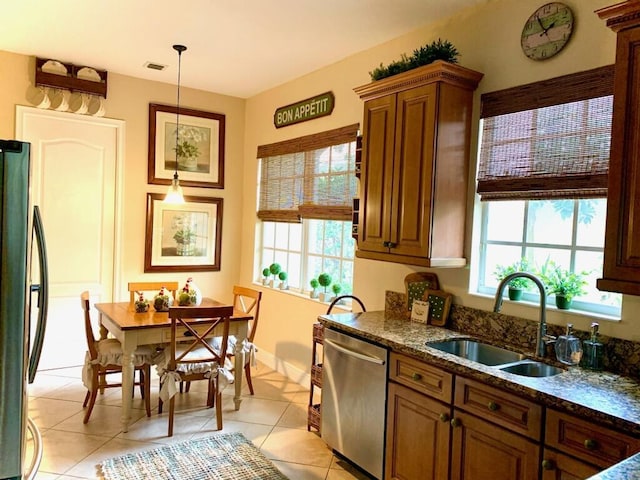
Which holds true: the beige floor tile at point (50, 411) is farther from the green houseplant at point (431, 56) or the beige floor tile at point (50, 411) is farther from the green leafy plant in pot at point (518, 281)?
the green houseplant at point (431, 56)

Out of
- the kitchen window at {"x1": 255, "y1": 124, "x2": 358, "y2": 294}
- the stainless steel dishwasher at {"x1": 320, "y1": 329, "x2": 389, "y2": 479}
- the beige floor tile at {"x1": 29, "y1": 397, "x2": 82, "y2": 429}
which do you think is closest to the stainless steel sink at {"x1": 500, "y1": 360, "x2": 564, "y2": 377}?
the stainless steel dishwasher at {"x1": 320, "y1": 329, "x2": 389, "y2": 479}

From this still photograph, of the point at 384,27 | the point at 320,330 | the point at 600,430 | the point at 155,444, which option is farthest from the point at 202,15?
the point at 600,430

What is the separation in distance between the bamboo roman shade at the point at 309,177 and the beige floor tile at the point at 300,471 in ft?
6.03

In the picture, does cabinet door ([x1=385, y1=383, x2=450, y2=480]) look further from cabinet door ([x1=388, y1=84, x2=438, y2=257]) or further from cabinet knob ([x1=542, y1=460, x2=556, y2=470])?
cabinet door ([x1=388, y1=84, x2=438, y2=257])

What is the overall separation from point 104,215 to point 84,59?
1.43 meters

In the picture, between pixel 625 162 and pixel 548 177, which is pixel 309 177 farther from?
pixel 625 162

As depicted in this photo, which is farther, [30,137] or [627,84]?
[30,137]

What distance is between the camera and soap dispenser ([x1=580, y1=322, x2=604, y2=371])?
216cm

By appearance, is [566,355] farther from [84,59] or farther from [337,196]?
[84,59]

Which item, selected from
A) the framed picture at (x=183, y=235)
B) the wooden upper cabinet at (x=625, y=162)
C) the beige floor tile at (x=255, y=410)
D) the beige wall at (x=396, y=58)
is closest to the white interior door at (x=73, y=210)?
the framed picture at (x=183, y=235)

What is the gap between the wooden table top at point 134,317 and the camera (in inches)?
132

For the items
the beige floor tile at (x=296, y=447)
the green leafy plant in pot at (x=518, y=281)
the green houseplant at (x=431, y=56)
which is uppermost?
the green houseplant at (x=431, y=56)

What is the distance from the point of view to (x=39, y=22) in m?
3.51

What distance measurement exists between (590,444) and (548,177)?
1.33m
